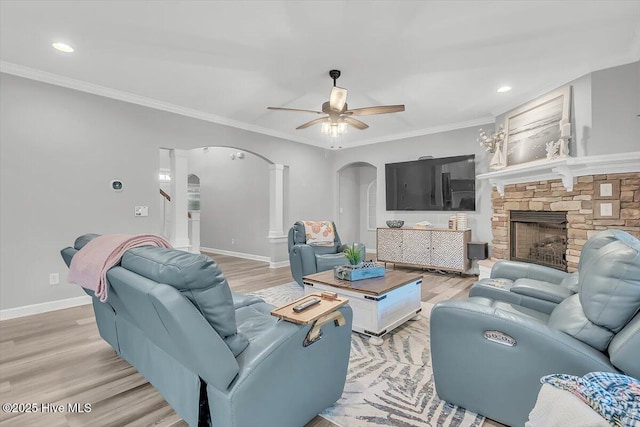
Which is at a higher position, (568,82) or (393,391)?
(568,82)

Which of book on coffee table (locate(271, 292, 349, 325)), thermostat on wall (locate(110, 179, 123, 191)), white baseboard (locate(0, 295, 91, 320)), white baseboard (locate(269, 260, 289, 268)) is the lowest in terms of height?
white baseboard (locate(0, 295, 91, 320))

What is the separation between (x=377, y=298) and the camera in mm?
2521

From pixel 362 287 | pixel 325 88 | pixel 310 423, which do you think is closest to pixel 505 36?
pixel 325 88

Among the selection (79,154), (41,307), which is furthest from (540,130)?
(41,307)

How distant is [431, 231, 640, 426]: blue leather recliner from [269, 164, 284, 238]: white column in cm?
453

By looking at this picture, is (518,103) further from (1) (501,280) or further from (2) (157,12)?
(2) (157,12)

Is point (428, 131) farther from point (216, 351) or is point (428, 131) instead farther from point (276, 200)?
point (216, 351)

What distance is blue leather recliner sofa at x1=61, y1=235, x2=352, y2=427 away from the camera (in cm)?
118

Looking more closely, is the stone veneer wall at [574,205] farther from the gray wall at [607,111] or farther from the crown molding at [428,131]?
the crown molding at [428,131]

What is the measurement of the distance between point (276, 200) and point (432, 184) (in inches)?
117

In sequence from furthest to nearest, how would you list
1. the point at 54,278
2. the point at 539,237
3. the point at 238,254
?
the point at 238,254, the point at 539,237, the point at 54,278

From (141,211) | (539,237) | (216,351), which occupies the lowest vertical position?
(216,351)

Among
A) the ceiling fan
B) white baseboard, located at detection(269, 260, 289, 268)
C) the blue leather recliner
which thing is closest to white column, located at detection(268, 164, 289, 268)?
white baseboard, located at detection(269, 260, 289, 268)

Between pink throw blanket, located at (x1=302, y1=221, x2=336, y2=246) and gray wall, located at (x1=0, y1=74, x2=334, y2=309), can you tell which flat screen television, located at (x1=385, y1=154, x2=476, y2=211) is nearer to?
pink throw blanket, located at (x1=302, y1=221, x2=336, y2=246)
